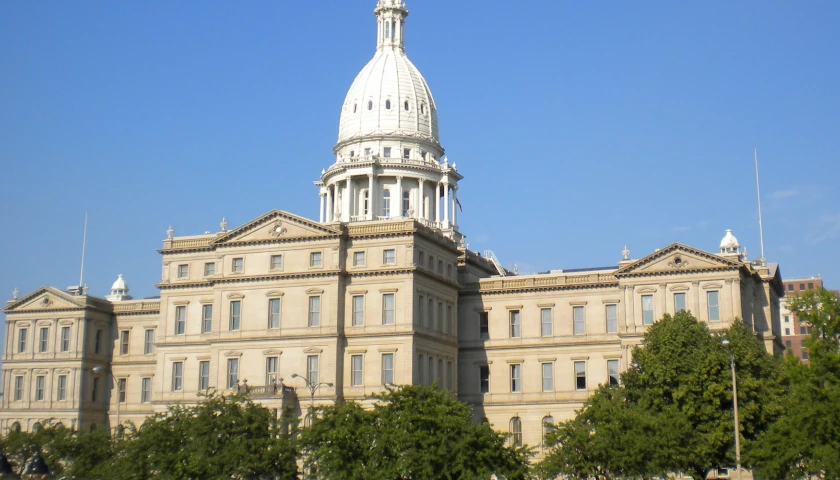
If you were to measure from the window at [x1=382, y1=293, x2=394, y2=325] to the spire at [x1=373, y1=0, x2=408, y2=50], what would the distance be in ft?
143

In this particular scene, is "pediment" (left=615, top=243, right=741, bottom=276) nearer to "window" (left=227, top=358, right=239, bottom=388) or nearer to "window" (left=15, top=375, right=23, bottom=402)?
"window" (left=227, top=358, right=239, bottom=388)

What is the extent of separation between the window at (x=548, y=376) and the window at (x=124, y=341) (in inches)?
1602

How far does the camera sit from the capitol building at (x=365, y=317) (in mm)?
93938

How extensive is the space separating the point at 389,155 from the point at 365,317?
31.2 m

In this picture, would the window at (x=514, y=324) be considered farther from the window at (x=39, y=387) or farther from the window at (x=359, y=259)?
the window at (x=39, y=387)

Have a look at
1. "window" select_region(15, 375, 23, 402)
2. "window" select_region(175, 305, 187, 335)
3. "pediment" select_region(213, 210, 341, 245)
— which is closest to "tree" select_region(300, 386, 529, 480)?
"pediment" select_region(213, 210, 341, 245)

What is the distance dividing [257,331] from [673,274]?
3350cm

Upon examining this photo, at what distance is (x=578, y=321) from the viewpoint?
102m

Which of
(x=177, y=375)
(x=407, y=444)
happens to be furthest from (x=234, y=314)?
(x=407, y=444)

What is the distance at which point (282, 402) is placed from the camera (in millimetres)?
90500

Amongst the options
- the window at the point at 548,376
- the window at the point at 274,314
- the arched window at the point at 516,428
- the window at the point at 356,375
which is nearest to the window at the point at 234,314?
the window at the point at 274,314

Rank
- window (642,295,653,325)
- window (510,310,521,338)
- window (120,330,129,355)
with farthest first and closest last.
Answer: window (120,330,129,355) < window (510,310,521,338) < window (642,295,653,325)

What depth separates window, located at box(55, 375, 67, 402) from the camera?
372ft

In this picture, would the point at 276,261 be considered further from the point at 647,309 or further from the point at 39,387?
the point at 39,387
